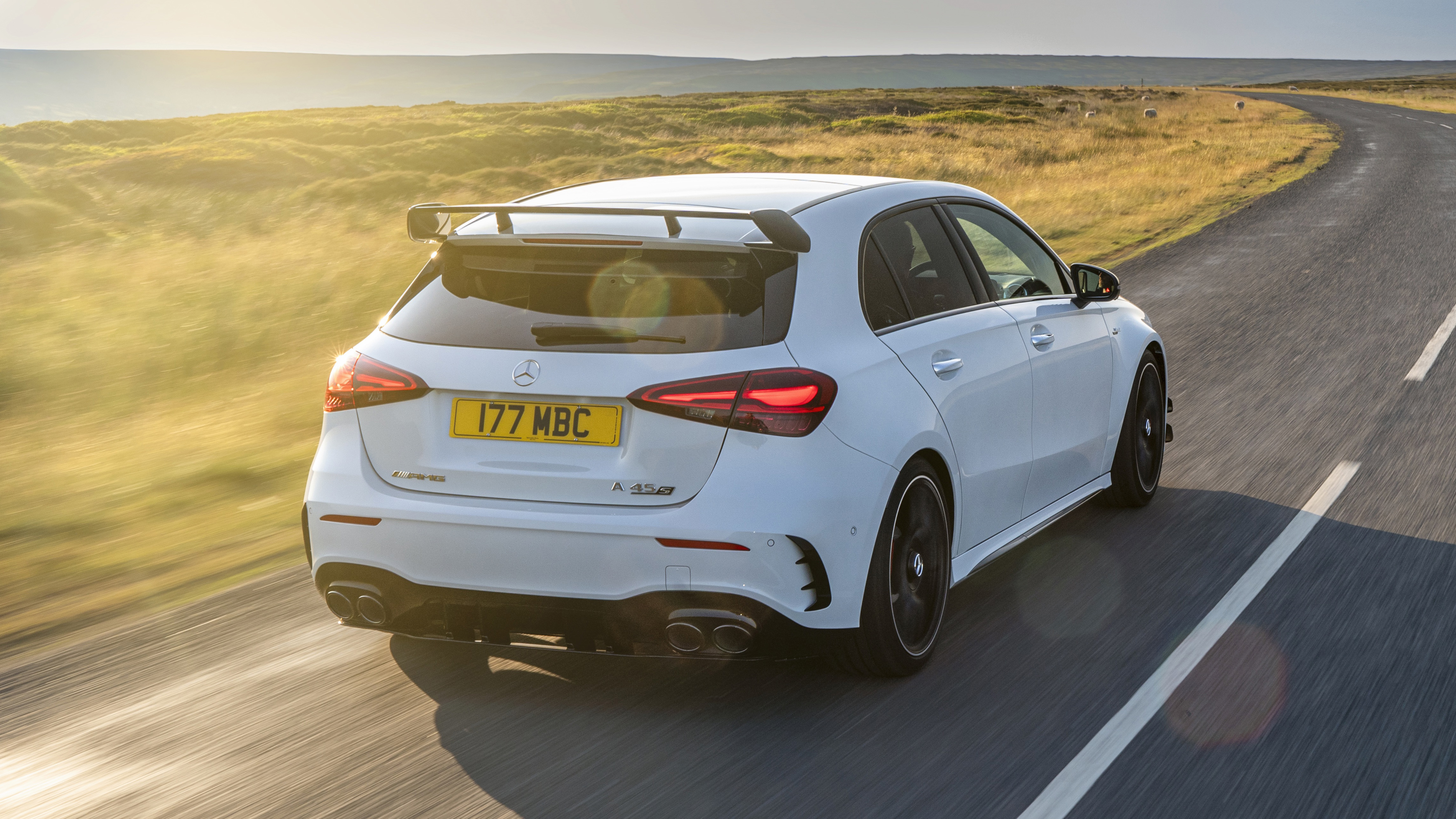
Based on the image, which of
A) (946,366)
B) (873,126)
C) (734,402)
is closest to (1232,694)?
(946,366)

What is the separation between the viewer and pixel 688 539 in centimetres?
353

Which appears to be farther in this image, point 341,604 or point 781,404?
point 341,604

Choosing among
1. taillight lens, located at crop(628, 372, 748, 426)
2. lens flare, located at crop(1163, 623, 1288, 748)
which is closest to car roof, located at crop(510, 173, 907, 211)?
taillight lens, located at crop(628, 372, 748, 426)

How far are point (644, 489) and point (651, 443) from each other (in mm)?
132

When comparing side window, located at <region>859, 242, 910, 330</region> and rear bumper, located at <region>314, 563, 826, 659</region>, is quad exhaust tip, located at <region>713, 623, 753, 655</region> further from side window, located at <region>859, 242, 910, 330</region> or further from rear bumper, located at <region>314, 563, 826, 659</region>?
side window, located at <region>859, 242, 910, 330</region>

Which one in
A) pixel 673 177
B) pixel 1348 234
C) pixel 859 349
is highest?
pixel 673 177

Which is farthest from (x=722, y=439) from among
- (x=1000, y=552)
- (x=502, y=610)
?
(x=1000, y=552)

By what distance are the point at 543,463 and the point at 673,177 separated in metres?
1.84

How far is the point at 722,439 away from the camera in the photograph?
3555 mm

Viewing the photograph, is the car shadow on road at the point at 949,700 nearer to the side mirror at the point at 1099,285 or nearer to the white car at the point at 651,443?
the white car at the point at 651,443

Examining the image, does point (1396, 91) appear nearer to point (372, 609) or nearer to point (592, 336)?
point (592, 336)

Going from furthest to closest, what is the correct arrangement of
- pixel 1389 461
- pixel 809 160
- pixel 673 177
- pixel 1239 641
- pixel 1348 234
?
pixel 809 160 < pixel 1348 234 < pixel 1389 461 < pixel 673 177 < pixel 1239 641

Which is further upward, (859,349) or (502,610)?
(859,349)

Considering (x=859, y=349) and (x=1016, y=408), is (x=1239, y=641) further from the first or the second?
(x=859, y=349)
